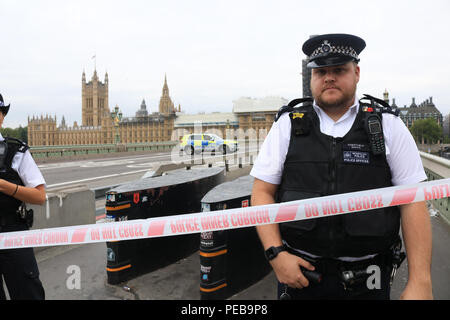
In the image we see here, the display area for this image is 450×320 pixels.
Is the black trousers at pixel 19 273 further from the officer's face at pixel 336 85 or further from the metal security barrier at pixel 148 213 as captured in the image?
the officer's face at pixel 336 85

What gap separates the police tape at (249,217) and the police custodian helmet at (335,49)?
2.46ft

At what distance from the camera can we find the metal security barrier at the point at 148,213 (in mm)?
4383

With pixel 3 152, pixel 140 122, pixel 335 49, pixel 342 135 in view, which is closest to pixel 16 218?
pixel 3 152

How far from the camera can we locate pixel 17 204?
2.69 meters

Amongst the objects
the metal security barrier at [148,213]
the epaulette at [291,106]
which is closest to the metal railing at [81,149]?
the metal security barrier at [148,213]

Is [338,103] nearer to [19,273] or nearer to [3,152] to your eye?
[3,152]

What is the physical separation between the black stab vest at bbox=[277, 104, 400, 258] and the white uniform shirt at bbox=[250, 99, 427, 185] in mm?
54

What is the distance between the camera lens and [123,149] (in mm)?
35750

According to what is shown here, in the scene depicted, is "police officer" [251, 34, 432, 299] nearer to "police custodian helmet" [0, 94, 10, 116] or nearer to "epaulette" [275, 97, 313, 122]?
"epaulette" [275, 97, 313, 122]

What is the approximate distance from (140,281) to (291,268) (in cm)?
309

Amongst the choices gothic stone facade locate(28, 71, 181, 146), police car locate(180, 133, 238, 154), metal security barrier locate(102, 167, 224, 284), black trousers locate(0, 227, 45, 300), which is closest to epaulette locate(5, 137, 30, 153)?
black trousers locate(0, 227, 45, 300)

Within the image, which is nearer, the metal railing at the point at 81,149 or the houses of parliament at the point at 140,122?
the metal railing at the point at 81,149

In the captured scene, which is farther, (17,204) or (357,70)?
(17,204)
